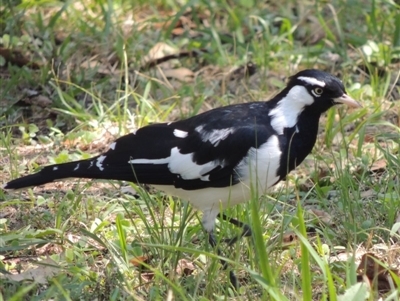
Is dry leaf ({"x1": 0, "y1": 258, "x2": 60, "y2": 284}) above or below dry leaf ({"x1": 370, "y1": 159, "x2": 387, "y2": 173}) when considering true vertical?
above

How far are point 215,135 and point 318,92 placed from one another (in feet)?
1.55

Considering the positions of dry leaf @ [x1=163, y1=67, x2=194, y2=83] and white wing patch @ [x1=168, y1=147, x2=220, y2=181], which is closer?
white wing patch @ [x1=168, y1=147, x2=220, y2=181]

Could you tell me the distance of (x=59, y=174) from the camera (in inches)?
139

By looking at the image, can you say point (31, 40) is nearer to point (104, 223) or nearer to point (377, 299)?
point (104, 223)

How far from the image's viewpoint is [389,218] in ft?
11.6

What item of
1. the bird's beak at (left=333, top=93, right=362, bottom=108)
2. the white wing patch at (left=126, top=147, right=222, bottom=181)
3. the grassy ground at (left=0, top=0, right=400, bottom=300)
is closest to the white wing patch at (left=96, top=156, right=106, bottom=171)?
the white wing patch at (left=126, top=147, right=222, bottom=181)

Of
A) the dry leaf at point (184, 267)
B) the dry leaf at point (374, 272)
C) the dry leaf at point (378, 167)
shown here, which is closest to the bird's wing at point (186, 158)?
the dry leaf at point (184, 267)

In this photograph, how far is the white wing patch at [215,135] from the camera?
3.59 m

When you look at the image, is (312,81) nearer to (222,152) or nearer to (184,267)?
(222,152)

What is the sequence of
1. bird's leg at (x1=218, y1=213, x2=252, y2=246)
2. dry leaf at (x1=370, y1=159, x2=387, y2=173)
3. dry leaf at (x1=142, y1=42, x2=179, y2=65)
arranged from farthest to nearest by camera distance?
dry leaf at (x1=142, y1=42, x2=179, y2=65), dry leaf at (x1=370, y1=159, x2=387, y2=173), bird's leg at (x1=218, y1=213, x2=252, y2=246)

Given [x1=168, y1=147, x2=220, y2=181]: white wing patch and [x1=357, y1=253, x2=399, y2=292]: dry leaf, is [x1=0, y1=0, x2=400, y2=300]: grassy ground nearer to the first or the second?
[x1=357, y1=253, x2=399, y2=292]: dry leaf

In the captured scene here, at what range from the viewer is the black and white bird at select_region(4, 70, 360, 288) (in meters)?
3.53

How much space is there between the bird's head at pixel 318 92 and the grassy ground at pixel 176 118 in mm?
342

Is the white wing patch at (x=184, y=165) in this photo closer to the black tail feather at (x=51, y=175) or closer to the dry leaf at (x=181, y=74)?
the black tail feather at (x=51, y=175)
